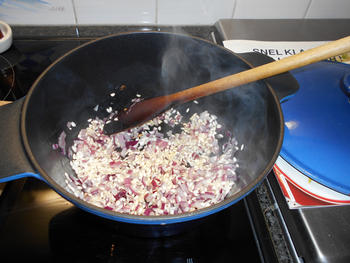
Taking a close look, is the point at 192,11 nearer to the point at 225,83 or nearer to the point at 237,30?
the point at 237,30

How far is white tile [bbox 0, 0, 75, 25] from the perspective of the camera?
46.1 inches

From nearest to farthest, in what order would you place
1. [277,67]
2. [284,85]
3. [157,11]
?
[277,67] → [284,85] → [157,11]

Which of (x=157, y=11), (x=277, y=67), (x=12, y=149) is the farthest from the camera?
(x=157, y=11)

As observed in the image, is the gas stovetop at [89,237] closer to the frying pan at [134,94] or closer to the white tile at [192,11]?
the frying pan at [134,94]

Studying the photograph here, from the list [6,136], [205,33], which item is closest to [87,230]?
[6,136]

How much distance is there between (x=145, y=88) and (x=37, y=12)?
623 mm

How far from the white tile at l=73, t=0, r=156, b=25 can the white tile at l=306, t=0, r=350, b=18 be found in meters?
Answer: 0.86

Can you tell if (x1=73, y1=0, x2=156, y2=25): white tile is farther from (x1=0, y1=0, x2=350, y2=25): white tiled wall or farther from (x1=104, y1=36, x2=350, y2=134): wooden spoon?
(x1=104, y1=36, x2=350, y2=134): wooden spoon

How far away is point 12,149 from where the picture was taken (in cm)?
62

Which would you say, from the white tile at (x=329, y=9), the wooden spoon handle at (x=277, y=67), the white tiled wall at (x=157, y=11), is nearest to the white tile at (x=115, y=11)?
the white tiled wall at (x=157, y=11)

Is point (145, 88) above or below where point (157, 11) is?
below

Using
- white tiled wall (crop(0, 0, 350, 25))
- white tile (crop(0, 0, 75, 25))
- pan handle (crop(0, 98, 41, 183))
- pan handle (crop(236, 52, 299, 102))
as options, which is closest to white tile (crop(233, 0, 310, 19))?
white tiled wall (crop(0, 0, 350, 25))

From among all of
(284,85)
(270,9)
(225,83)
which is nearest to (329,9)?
(270,9)

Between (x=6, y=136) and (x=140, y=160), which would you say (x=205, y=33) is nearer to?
(x=140, y=160)
